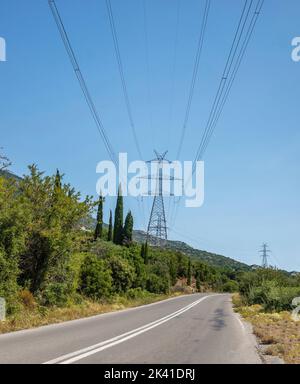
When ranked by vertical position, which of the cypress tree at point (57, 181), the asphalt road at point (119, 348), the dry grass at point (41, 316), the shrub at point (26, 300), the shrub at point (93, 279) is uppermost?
the cypress tree at point (57, 181)

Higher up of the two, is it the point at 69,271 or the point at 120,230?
the point at 120,230

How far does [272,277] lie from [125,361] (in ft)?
149

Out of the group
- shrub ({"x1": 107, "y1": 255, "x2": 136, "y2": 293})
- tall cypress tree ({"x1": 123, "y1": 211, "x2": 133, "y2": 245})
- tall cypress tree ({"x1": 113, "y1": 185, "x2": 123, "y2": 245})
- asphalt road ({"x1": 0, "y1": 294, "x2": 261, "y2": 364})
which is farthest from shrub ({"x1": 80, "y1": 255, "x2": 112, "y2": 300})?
tall cypress tree ({"x1": 123, "y1": 211, "x2": 133, "y2": 245})

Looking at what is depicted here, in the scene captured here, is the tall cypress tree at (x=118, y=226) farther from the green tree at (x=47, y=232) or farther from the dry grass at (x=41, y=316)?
the green tree at (x=47, y=232)

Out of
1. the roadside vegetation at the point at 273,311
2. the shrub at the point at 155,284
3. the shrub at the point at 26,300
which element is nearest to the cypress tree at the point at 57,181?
the shrub at the point at 26,300

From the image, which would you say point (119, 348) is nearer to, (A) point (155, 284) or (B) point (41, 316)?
(B) point (41, 316)

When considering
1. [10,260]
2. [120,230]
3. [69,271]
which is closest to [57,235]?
[69,271]

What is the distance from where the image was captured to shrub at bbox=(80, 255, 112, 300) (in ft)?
119

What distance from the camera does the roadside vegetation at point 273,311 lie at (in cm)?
1330

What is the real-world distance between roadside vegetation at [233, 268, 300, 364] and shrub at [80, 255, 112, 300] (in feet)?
36.1

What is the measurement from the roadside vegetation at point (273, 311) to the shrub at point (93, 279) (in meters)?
11.0
